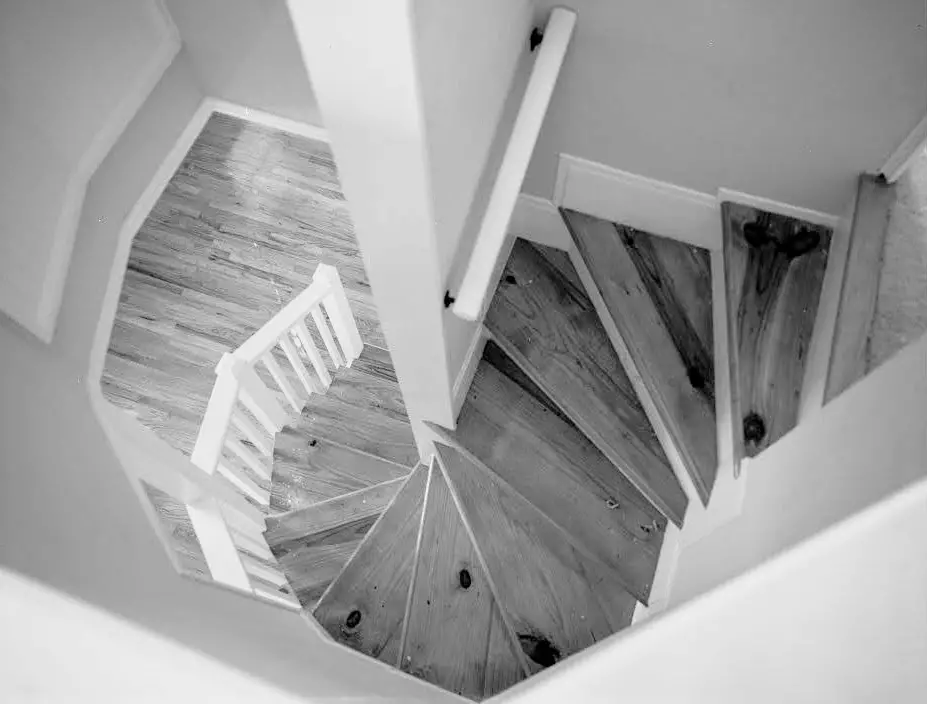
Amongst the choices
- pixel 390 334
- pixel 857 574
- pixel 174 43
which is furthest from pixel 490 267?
pixel 174 43

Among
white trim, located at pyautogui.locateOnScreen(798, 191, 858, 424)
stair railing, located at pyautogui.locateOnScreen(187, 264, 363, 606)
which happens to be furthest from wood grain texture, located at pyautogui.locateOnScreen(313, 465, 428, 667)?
white trim, located at pyautogui.locateOnScreen(798, 191, 858, 424)

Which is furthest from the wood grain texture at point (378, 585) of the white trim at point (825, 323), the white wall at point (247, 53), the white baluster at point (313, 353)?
the white wall at point (247, 53)

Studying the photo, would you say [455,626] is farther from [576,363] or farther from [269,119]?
[269,119]

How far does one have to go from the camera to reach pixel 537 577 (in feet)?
6.33

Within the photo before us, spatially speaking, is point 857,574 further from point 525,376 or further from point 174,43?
point 174,43

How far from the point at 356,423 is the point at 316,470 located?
229 millimetres

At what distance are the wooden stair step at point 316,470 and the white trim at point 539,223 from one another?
94 centimetres

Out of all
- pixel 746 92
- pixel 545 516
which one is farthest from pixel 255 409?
pixel 746 92

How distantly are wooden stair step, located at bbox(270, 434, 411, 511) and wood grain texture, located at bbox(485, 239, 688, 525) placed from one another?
0.78m

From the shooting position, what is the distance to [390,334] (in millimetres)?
1479

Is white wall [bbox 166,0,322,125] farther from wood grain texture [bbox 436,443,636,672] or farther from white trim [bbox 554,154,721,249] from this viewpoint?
wood grain texture [bbox 436,443,636,672]

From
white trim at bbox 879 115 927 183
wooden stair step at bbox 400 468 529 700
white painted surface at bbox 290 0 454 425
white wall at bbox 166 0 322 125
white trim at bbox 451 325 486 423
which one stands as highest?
white wall at bbox 166 0 322 125

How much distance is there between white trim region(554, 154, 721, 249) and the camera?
1796mm

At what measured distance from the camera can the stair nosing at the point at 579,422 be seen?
5.58 feet
